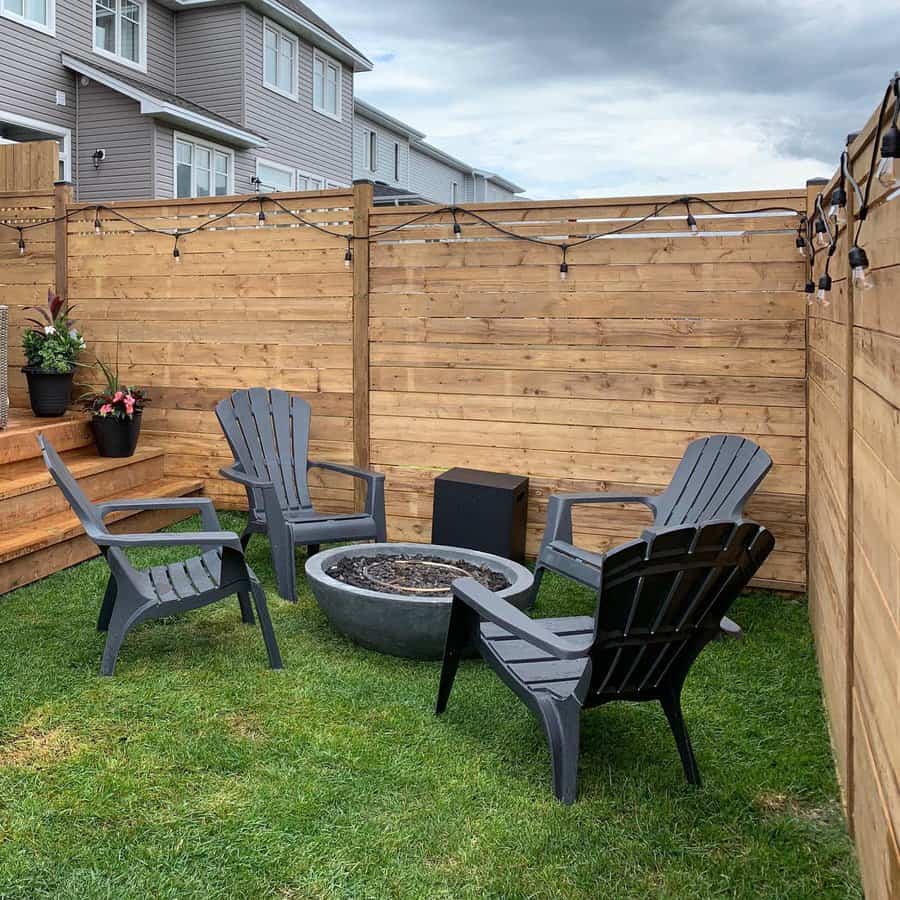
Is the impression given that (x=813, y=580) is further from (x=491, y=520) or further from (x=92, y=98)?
(x=92, y=98)

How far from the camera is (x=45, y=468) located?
16.9 feet

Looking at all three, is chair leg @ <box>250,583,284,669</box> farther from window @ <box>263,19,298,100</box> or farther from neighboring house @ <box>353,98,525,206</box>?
neighboring house @ <box>353,98,525,206</box>

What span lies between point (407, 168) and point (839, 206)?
19.4m

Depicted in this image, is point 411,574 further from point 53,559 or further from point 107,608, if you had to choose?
point 53,559

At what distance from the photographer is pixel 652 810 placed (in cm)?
243

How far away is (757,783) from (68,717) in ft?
6.94

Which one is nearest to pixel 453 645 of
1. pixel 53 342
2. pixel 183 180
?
pixel 53 342

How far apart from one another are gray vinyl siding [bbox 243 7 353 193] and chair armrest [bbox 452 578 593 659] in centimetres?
1162

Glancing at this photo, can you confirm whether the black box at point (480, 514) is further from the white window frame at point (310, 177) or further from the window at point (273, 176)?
the white window frame at point (310, 177)

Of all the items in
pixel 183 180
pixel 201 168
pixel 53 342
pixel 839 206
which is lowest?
pixel 53 342

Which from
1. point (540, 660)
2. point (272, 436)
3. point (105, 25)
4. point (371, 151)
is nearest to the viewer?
point (540, 660)

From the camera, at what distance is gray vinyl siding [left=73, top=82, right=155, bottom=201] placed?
11367 mm

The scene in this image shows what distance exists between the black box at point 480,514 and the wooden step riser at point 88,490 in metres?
1.97

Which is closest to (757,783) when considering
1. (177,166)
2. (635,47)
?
(177,166)
